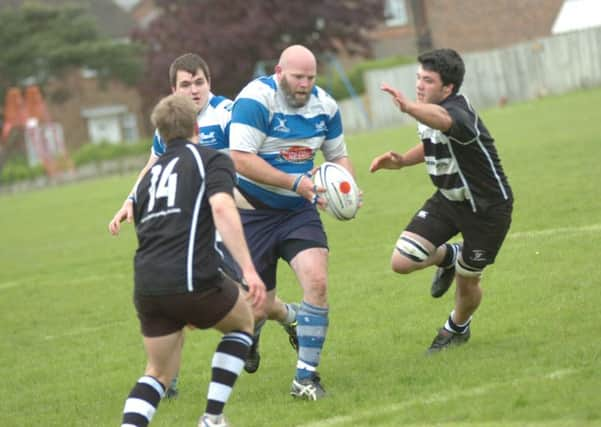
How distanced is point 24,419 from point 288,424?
2.20 m

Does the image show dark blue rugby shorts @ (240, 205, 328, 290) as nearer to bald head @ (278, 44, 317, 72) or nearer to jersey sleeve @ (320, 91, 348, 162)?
jersey sleeve @ (320, 91, 348, 162)

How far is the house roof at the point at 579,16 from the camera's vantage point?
137 ft

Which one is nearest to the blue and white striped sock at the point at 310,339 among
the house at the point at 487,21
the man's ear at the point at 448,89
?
the man's ear at the point at 448,89

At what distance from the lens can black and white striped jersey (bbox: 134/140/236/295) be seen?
619cm

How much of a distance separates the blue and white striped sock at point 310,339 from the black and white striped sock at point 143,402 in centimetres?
138

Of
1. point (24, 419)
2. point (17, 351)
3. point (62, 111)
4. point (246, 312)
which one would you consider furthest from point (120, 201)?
point (62, 111)

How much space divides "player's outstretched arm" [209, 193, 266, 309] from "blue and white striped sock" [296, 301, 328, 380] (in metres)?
1.46

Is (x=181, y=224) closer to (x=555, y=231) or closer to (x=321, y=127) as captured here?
(x=321, y=127)

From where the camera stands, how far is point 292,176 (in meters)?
7.70

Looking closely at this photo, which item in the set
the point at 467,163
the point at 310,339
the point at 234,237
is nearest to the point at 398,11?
the point at 467,163

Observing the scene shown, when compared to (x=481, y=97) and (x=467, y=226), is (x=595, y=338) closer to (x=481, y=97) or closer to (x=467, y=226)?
(x=467, y=226)

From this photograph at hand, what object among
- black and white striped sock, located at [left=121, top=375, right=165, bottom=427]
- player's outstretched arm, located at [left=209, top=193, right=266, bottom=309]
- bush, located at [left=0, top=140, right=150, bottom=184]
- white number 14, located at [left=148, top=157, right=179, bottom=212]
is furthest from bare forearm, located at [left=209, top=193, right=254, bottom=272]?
bush, located at [left=0, top=140, right=150, bottom=184]

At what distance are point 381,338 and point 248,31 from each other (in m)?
40.4

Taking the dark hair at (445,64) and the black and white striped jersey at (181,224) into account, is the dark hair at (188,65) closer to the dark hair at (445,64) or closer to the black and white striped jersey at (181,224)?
the dark hair at (445,64)
